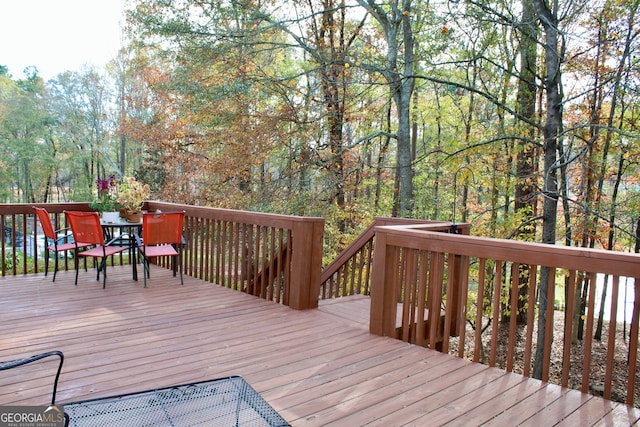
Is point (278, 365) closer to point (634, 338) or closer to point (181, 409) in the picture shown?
point (181, 409)

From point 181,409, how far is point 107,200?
411cm

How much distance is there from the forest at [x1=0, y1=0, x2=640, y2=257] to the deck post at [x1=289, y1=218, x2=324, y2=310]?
2.87 metres

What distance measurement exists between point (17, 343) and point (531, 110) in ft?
31.6

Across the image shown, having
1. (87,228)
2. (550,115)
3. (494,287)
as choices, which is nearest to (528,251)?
Result: (494,287)

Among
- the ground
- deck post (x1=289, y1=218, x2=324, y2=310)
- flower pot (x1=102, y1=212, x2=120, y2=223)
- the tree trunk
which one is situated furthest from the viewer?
the ground

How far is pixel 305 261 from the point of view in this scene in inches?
170

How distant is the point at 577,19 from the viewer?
24.5 ft

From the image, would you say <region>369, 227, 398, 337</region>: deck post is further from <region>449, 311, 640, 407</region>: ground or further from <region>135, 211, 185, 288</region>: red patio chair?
<region>449, 311, 640, 407</region>: ground

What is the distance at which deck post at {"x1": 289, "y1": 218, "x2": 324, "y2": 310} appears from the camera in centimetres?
429

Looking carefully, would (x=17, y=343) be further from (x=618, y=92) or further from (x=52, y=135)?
(x=52, y=135)

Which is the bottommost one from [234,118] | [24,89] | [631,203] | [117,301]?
[117,301]

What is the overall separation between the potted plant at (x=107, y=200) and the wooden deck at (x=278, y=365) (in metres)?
1.22

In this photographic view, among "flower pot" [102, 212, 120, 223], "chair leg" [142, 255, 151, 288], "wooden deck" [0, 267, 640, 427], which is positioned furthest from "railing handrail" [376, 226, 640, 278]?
"flower pot" [102, 212, 120, 223]

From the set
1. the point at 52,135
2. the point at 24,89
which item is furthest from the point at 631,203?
the point at 24,89
